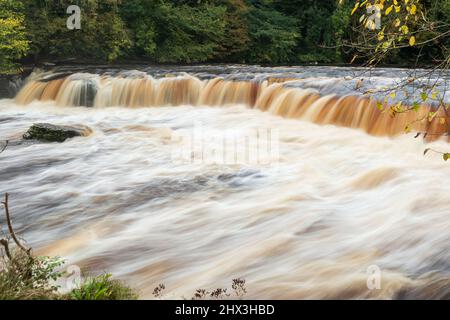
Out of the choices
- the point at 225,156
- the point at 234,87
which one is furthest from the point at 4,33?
the point at 225,156

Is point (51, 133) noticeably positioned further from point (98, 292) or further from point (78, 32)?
point (78, 32)

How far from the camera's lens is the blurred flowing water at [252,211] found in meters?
5.05

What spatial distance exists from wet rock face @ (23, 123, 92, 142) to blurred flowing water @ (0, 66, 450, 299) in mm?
245

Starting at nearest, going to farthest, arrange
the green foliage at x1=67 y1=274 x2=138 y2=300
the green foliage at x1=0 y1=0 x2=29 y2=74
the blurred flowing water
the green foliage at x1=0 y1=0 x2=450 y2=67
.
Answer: the green foliage at x1=67 y1=274 x2=138 y2=300 → the blurred flowing water → the green foliage at x1=0 y1=0 x2=29 y2=74 → the green foliage at x1=0 y1=0 x2=450 y2=67

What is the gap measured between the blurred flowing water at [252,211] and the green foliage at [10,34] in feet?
15.6

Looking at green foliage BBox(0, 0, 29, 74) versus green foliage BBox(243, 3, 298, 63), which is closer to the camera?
green foliage BBox(0, 0, 29, 74)

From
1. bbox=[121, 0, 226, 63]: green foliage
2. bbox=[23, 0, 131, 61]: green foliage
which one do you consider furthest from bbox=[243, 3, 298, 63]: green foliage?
bbox=[23, 0, 131, 61]: green foliage

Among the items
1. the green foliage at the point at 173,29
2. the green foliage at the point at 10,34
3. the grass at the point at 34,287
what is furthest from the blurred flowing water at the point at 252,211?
the green foliage at the point at 173,29

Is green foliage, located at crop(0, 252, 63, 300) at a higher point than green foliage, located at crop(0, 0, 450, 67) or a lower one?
lower

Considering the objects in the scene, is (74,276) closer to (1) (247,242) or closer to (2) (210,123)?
(1) (247,242)

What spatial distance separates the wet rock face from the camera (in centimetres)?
1070

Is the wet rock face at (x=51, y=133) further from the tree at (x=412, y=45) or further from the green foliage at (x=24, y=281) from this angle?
the green foliage at (x=24, y=281)

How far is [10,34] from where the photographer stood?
1587cm

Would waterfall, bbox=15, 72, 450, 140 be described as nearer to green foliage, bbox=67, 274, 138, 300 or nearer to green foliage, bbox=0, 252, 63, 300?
green foliage, bbox=67, 274, 138, 300
